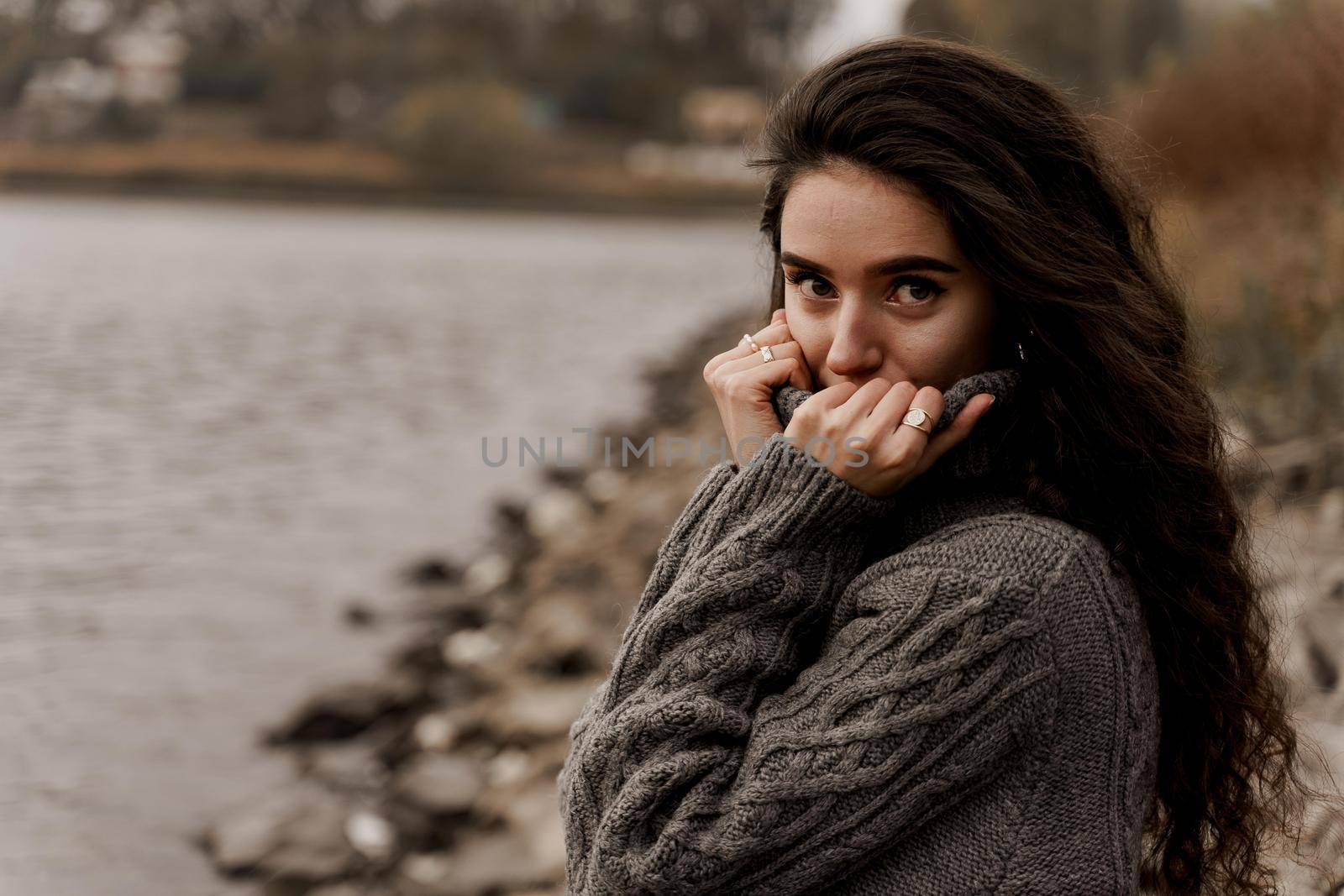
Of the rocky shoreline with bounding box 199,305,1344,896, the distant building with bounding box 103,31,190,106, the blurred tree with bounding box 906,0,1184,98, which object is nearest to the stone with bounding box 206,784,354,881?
the rocky shoreline with bounding box 199,305,1344,896

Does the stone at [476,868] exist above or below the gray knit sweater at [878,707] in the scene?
below

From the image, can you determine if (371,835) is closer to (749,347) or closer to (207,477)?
(749,347)

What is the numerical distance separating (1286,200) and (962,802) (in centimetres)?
653

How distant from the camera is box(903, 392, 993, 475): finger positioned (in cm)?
160

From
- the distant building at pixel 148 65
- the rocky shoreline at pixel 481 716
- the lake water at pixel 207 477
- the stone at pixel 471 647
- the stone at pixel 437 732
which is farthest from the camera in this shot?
the distant building at pixel 148 65

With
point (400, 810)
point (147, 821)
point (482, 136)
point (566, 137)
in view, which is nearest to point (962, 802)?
point (400, 810)

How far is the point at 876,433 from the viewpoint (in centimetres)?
158

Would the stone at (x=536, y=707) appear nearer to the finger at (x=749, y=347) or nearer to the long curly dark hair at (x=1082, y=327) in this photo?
the finger at (x=749, y=347)

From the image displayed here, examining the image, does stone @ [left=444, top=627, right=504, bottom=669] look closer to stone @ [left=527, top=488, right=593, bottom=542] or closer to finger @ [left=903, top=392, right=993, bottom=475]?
stone @ [left=527, top=488, right=593, bottom=542]

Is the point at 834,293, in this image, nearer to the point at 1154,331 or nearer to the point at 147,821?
the point at 1154,331

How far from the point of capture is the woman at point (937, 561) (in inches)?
58.0

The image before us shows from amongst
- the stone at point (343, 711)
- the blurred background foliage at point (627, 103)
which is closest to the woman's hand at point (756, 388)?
the blurred background foliage at point (627, 103)

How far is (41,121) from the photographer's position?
61.0ft

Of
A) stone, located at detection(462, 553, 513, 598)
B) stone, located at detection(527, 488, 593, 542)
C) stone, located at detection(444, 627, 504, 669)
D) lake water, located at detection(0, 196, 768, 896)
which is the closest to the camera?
lake water, located at detection(0, 196, 768, 896)
